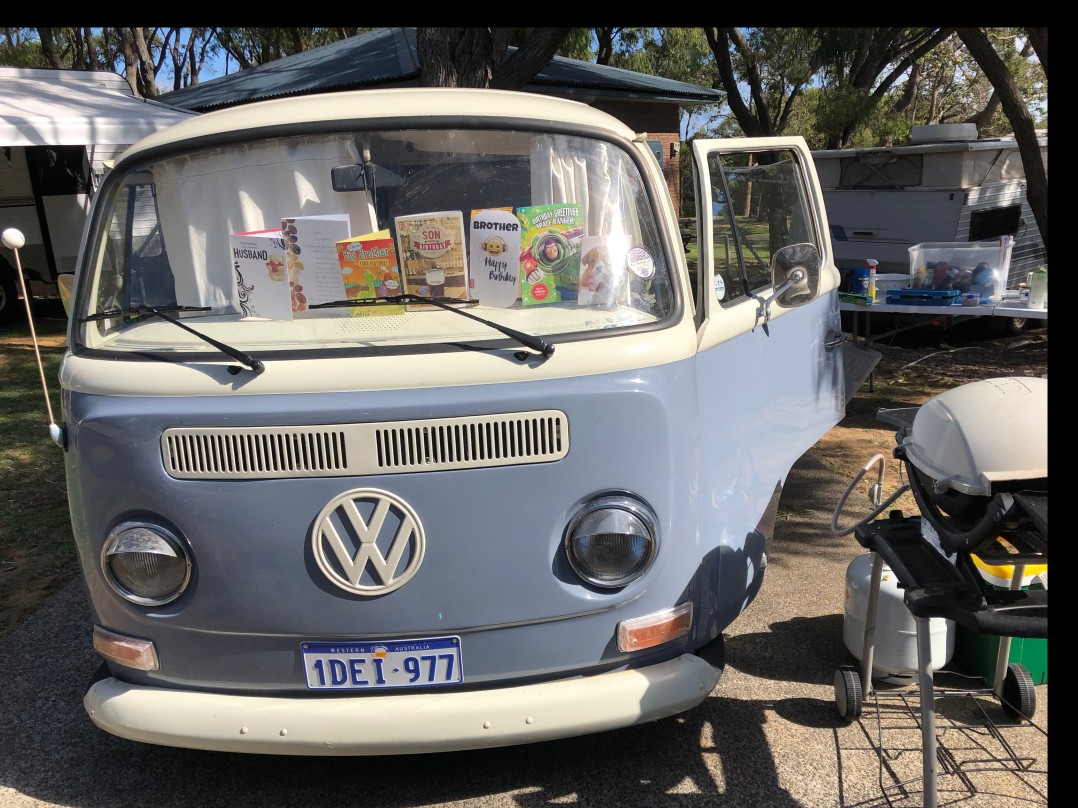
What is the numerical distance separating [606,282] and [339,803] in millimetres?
1909

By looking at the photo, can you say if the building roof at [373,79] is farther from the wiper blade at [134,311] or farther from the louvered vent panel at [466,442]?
the louvered vent panel at [466,442]

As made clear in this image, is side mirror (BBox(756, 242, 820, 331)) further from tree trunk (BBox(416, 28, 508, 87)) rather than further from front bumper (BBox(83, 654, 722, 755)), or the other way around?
tree trunk (BBox(416, 28, 508, 87))

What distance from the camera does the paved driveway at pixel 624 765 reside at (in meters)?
3.00

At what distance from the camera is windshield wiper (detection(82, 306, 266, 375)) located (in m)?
2.67

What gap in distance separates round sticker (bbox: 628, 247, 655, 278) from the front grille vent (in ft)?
2.21

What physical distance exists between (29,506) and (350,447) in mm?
4401

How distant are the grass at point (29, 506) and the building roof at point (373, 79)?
6703 mm

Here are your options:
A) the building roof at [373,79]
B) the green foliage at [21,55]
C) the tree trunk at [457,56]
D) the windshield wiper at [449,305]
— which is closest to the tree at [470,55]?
the tree trunk at [457,56]

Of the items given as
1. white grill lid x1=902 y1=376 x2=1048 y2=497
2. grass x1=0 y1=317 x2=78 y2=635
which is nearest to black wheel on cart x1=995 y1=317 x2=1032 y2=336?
white grill lid x1=902 y1=376 x2=1048 y2=497

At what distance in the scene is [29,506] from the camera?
Answer: 599cm

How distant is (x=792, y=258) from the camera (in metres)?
3.33

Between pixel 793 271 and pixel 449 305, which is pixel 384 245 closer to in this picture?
pixel 449 305

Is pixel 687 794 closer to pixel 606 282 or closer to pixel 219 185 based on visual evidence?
pixel 606 282
